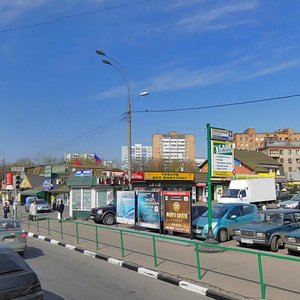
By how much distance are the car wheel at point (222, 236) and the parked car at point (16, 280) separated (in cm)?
1207

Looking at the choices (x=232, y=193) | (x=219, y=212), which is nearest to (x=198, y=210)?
(x=219, y=212)

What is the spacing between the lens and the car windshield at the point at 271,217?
16.0 metres

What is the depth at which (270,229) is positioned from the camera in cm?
1509

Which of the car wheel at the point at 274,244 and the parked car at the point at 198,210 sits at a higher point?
the parked car at the point at 198,210

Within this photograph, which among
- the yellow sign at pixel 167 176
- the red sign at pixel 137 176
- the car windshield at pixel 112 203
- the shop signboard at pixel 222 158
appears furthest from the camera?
the yellow sign at pixel 167 176

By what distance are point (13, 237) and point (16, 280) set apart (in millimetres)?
8692

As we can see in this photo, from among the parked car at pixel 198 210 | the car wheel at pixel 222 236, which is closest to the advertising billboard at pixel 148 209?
the parked car at pixel 198 210

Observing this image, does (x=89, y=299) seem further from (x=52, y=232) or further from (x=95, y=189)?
(x=95, y=189)

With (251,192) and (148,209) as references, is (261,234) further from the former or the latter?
(251,192)

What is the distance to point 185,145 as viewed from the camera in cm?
12206

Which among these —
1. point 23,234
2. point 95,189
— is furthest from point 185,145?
point 23,234

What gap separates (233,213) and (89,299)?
11.1m

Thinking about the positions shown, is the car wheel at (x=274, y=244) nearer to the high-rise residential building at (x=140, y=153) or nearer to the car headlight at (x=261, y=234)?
the car headlight at (x=261, y=234)

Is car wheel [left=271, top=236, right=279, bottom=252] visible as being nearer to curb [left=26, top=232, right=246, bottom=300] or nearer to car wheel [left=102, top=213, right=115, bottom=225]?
curb [left=26, top=232, right=246, bottom=300]
